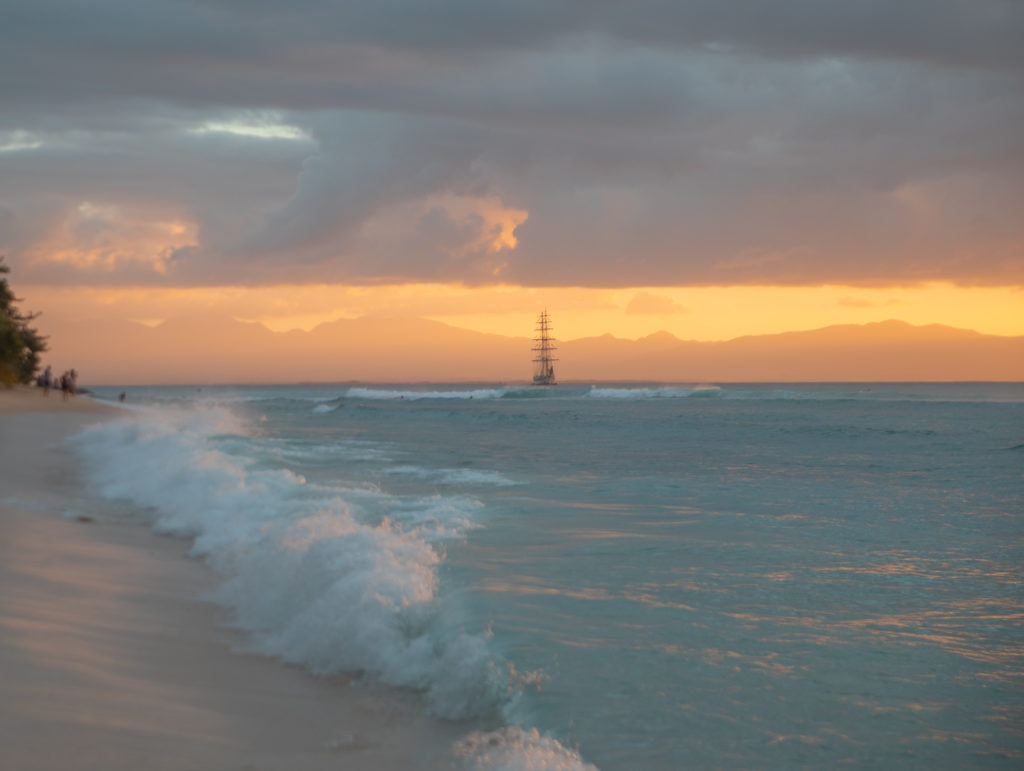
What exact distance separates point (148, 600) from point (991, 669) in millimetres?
7428

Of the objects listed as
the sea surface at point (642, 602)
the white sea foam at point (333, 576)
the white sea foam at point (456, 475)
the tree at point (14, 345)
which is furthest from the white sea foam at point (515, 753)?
the tree at point (14, 345)

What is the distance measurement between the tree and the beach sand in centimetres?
4303

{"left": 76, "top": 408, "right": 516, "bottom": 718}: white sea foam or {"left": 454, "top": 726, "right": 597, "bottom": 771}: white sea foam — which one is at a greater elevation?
{"left": 76, "top": 408, "right": 516, "bottom": 718}: white sea foam

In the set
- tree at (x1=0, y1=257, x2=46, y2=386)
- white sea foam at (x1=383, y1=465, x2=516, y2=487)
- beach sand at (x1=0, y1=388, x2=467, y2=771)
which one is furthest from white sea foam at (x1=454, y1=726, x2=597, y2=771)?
tree at (x1=0, y1=257, x2=46, y2=386)

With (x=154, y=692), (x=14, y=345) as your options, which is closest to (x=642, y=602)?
(x=154, y=692)

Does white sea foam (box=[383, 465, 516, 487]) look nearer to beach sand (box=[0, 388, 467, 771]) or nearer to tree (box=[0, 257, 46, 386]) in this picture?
beach sand (box=[0, 388, 467, 771])

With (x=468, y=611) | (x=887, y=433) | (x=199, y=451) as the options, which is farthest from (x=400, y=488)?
(x=887, y=433)

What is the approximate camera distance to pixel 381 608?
7223mm

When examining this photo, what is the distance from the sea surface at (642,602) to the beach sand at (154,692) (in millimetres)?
373

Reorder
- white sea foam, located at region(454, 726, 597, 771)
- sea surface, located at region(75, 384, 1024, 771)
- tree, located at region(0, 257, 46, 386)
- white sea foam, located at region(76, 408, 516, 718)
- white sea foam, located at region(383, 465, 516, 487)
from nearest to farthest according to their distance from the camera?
white sea foam, located at region(454, 726, 597, 771), sea surface, located at region(75, 384, 1024, 771), white sea foam, located at region(76, 408, 516, 718), white sea foam, located at region(383, 465, 516, 487), tree, located at region(0, 257, 46, 386)

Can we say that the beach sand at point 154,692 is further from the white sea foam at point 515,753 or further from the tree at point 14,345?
the tree at point 14,345

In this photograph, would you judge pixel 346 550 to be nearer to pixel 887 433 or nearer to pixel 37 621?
pixel 37 621

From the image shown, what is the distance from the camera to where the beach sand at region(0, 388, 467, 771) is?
179 inches

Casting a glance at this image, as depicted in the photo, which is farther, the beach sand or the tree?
the tree
